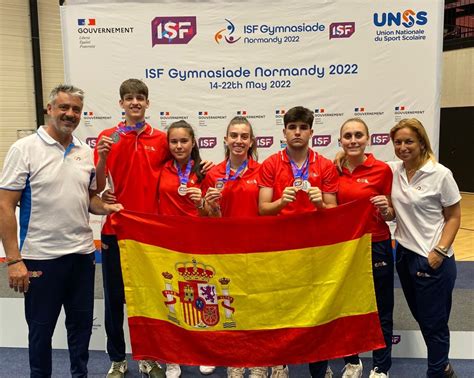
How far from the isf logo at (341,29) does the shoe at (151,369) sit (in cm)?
392

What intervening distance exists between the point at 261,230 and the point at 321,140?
270 centimetres

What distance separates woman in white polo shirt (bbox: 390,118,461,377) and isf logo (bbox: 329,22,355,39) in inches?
98.4

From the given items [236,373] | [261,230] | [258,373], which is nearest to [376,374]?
[258,373]

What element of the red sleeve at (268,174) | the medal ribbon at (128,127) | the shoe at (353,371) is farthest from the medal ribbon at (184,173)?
the shoe at (353,371)

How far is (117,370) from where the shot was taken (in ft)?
10.4

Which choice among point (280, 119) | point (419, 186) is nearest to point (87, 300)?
point (419, 186)

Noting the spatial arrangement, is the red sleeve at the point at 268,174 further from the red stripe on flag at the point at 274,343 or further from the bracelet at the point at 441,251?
the bracelet at the point at 441,251

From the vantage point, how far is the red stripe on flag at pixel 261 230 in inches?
100

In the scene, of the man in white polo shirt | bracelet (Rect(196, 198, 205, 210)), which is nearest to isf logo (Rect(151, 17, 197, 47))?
the man in white polo shirt

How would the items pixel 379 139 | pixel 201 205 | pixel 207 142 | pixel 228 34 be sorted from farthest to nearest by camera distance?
1. pixel 207 142
2. pixel 379 139
3. pixel 228 34
4. pixel 201 205

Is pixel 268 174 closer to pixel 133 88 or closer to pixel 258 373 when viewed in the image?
pixel 133 88

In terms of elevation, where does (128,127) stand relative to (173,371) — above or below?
above

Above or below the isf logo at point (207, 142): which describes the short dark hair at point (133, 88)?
above

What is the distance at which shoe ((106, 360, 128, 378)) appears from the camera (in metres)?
3.16
